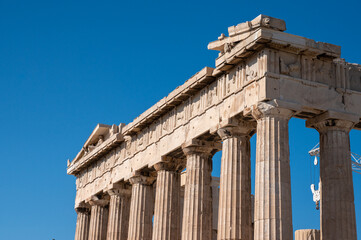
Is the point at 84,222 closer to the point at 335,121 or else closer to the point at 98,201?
the point at 98,201

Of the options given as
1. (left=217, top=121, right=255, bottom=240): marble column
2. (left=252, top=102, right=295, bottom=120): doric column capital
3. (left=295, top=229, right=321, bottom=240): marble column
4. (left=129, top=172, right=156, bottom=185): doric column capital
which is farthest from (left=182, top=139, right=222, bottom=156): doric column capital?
(left=295, top=229, right=321, bottom=240): marble column

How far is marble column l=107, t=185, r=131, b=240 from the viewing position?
47250mm

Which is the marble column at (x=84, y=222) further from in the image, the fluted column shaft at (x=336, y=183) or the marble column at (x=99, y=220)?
the fluted column shaft at (x=336, y=183)

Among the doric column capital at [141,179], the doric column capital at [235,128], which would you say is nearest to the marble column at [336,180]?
the doric column capital at [235,128]

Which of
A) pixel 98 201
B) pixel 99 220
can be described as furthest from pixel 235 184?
pixel 99 220

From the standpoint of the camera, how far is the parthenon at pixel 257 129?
1193 inches

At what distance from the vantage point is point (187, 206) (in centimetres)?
3659

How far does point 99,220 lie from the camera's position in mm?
51500

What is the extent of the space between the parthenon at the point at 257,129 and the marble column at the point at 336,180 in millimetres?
48

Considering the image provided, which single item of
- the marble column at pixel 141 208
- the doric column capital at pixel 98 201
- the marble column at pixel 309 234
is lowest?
the marble column at pixel 309 234

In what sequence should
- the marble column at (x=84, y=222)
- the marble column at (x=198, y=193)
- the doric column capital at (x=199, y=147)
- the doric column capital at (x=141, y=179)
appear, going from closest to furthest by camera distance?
the marble column at (x=198, y=193) → the doric column capital at (x=199, y=147) → the doric column capital at (x=141, y=179) → the marble column at (x=84, y=222)

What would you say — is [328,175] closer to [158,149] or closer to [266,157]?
[266,157]

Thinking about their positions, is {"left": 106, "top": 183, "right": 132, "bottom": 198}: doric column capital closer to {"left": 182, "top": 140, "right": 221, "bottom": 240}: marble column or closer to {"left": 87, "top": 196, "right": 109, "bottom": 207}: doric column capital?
{"left": 87, "top": 196, "right": 109, "bottom": 207}: doric column capital

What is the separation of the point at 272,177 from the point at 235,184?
3.54 metres
